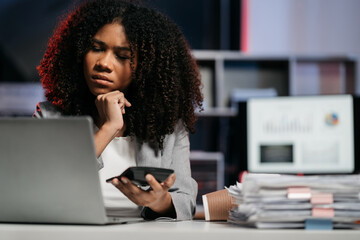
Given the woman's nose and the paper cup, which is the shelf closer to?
the woman's nose

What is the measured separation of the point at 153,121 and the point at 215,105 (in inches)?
81.8

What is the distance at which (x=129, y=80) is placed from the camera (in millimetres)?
1445

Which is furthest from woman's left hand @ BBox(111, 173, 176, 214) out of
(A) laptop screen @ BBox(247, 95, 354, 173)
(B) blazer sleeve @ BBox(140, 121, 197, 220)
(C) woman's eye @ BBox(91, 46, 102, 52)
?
(A) laptop screen @ BBox(247, 95, 354, 173)

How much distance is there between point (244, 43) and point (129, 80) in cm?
276

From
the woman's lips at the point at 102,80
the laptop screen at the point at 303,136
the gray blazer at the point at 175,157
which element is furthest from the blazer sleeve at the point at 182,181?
the laptop screen at the point at 303,136

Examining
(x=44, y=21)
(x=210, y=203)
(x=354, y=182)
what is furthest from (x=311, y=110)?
(x=44, y=21)

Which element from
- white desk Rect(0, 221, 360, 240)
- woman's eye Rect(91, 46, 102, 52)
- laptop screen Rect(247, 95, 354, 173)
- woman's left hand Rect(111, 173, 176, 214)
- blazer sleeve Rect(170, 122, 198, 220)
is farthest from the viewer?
laptop screen Rect(247, 95, 354, 173)

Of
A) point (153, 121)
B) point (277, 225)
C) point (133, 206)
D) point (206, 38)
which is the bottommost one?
point (133, 206)

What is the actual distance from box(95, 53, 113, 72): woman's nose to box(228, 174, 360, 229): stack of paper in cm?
72

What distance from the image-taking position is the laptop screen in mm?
2275

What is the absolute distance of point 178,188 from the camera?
1275 millimetres

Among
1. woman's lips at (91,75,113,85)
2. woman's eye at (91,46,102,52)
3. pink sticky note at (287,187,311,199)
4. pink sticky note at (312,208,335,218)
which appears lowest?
pink sticky note at (312,208,335,218)

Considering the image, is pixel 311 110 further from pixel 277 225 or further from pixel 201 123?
pixel 277 225

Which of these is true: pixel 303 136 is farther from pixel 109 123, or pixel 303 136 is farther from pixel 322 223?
pixel 322 223
